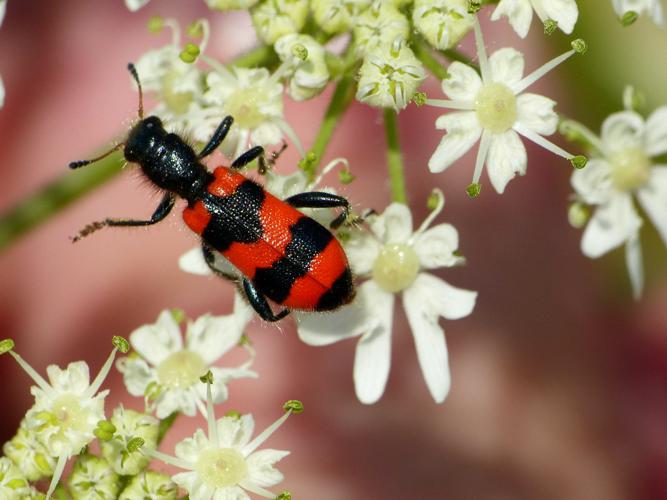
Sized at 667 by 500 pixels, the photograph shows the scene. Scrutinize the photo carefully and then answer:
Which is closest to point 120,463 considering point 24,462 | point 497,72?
point 24,462

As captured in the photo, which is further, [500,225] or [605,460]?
[500,225]

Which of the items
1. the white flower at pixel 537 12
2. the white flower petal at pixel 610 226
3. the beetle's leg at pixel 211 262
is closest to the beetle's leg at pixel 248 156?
the beetle's leg at pixel 211 262

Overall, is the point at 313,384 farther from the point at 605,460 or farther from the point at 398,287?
the point at 398,287

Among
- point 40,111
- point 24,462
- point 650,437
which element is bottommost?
point 24,462

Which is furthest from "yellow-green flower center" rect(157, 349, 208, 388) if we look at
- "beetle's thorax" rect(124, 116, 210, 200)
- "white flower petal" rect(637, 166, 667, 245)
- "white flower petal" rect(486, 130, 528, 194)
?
"white flower petal" rect(637, 166, 667, 245)

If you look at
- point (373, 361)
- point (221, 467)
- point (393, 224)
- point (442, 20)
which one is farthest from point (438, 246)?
point (221, 467)

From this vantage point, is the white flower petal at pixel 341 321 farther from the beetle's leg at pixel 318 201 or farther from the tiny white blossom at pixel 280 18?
the tiny white blossom at pixel 280 18
